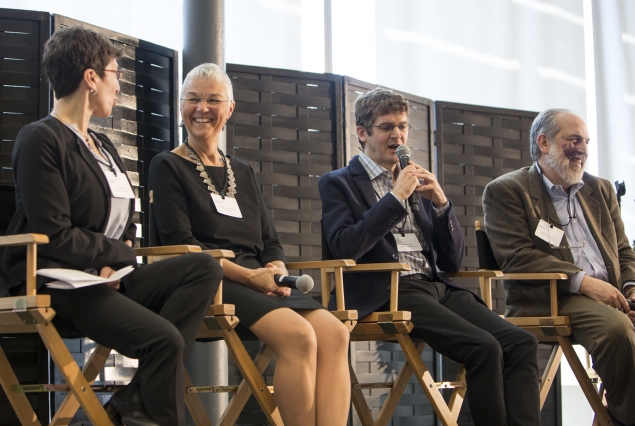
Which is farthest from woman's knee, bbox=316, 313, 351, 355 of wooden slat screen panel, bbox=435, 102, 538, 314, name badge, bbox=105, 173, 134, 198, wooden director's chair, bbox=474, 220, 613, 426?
wooden slat screen panel, bbox=435, 102, 538, 314

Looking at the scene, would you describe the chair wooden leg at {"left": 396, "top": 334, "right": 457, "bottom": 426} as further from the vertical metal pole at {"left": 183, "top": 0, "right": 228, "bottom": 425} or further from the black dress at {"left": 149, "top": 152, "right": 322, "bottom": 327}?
the vertical metal pole at {"left": 183, "top": 0, "right": 228, "bottom": 425}

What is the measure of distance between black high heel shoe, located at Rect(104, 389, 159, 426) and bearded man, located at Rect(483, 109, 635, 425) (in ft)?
6.86

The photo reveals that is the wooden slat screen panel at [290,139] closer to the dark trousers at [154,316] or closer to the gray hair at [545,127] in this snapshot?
the gray hair at [545,127]

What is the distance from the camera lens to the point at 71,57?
2.84 meters

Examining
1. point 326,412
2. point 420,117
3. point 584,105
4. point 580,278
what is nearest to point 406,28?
point 420,117

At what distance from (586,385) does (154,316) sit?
2.20 meters

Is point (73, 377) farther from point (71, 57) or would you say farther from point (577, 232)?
point (577, 232)

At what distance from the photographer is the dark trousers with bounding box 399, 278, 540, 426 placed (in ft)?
10.3

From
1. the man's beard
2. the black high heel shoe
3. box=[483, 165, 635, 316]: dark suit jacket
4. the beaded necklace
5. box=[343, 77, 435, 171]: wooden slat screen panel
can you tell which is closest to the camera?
the black high heel shoe

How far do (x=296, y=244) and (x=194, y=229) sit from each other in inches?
47.1

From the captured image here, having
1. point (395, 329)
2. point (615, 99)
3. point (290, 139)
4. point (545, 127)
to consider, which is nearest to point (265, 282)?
point (395, 329)

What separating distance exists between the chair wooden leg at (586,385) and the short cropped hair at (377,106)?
131 cm

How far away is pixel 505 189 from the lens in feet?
13.0

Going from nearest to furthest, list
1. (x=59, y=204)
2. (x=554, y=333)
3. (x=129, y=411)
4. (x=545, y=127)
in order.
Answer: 1. (x=129, y=411)
2. (x=59, y=204)
3. (x=554, y=333)
4. (x=545, y=127)
